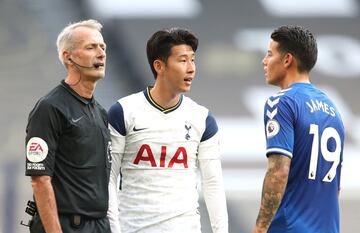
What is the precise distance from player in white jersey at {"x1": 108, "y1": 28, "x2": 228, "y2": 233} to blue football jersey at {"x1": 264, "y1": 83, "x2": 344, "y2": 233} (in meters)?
0.57

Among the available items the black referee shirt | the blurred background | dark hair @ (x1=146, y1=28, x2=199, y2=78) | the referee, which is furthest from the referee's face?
the blurred background

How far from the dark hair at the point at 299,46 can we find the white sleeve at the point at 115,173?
86cm

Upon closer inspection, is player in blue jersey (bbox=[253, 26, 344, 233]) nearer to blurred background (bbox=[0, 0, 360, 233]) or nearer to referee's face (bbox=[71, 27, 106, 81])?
referee's face (bbox=[71, 27, 106, 81])

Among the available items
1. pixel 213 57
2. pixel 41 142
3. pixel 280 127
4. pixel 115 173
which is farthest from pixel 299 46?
pixel 213 57

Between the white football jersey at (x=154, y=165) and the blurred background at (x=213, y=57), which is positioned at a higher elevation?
the blurred background at (x=213, y=57)

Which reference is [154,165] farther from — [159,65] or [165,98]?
[159,65]

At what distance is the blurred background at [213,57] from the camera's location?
11125 millimetres

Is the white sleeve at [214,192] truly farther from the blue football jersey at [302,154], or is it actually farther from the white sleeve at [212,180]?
the blue football jersey at [302,154]

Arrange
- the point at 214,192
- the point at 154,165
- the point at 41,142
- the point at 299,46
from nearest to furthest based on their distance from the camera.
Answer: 1. the point at 41,142
2. the point at 299,46
3. the point at 154,165
4. the point at 214,192

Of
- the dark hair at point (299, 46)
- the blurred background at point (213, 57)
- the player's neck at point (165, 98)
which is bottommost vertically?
the player's neck at point (165, 98)

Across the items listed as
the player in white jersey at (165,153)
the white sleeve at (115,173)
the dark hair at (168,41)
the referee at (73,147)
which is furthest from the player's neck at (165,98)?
the referee at (73,147)

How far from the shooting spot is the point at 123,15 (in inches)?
469

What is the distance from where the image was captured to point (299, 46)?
4.05 meters

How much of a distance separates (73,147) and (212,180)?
0.82m
